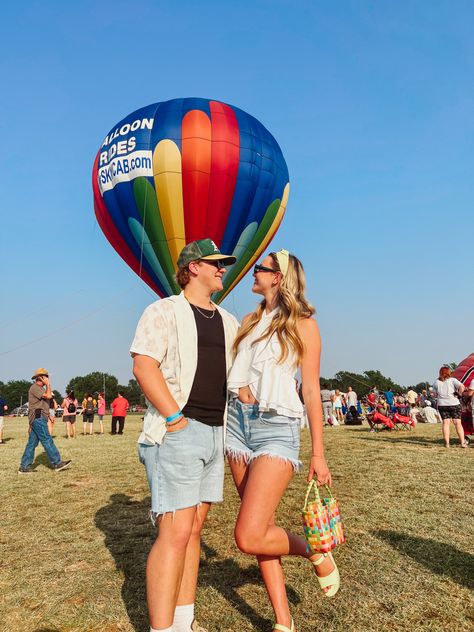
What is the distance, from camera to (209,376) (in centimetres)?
309

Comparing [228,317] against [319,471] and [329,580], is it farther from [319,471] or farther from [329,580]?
[329,580]

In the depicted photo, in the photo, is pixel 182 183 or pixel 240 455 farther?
pixel 182 183

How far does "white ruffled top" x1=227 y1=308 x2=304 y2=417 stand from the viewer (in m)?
3.04

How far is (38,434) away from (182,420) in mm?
8398

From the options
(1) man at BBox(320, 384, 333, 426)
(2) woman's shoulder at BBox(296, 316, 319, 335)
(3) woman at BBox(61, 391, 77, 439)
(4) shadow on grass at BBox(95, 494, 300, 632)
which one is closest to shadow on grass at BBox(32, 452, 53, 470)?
(4) shadow on grass at BBox(95, 494, 300, 632)

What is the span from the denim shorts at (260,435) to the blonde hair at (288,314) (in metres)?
0.36

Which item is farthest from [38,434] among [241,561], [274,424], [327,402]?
[327,402]

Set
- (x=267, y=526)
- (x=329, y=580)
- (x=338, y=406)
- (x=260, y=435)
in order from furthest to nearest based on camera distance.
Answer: (x=338, y=406)
(x=329, y=580)
(x=260, y=435)
(x=267, y=526)

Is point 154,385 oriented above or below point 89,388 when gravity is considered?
below

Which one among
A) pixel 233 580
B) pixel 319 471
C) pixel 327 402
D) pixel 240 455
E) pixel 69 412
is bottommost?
pixel 233 580

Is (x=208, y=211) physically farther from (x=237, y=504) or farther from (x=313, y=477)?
(x=313, y=477)

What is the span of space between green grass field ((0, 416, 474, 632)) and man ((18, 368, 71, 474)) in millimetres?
1663

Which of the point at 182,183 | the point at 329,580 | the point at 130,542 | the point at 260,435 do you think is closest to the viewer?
the point at 260,435

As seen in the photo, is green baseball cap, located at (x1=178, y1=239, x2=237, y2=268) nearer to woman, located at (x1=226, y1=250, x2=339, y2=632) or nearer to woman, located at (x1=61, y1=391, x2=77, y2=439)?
woman, located at (x1=226, y1=250, x2=339, y2=632)
